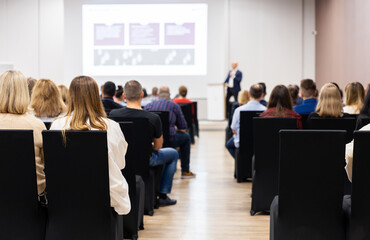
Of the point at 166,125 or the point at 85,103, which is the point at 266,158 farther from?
the point at 85,103

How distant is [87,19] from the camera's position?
13.9 metres

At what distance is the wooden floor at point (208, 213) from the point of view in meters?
3.84

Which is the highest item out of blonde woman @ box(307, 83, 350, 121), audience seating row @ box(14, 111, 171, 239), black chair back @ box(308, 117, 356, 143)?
blonde woman @ box(307, 83, 350, 121)

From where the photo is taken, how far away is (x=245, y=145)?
5312 millimetres

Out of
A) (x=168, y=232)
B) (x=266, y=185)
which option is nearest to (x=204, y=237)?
(x=168, y=232)

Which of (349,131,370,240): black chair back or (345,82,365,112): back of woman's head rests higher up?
(345,82,365,112): back of woman's head

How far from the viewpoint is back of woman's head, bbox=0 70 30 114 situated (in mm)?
2787

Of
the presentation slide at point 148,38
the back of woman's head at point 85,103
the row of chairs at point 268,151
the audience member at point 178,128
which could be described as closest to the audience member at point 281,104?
the row of chairs at point 268,151

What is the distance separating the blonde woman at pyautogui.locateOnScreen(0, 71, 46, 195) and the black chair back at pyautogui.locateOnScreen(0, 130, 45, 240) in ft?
0.55

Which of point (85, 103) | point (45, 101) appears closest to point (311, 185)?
point (85, 103)

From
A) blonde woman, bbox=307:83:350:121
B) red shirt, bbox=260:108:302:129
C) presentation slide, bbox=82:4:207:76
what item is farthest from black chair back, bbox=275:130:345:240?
presentation slide, bbox=82:4:207:76

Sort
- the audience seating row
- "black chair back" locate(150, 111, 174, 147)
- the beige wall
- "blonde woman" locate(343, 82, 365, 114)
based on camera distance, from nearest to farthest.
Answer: the audience seating row, "black chair back" locate(150, 111, 174, 147), "blonde woman" locate(343, 82, 365, 114), the beige wall

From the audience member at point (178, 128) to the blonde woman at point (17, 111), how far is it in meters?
2.48

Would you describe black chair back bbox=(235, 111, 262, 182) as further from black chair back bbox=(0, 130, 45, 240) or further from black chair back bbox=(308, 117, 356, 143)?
black chair back bbox=(0, 130, 45, 240)
